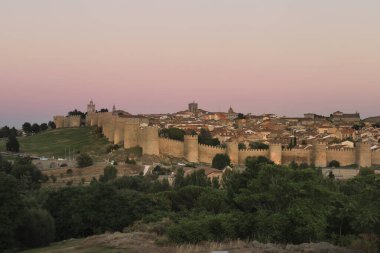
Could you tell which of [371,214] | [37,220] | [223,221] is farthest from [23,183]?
[371,214]

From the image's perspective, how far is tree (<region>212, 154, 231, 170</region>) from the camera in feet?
169

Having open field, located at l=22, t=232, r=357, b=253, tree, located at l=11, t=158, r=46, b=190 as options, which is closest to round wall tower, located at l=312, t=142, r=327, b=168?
tree, located at l=11, t=158, r=46, b=190

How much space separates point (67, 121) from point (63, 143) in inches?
678

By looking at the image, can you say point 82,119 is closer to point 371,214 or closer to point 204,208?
point 204,208

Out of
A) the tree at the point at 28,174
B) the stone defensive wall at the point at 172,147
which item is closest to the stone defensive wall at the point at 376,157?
the stone defensive wall at the point at 172,147

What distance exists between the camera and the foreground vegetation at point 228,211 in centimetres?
1711

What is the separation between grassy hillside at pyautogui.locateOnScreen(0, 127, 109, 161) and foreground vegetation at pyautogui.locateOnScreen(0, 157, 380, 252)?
31.4m

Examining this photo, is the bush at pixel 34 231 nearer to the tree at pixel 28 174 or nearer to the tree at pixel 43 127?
the tree at pixel 28 174

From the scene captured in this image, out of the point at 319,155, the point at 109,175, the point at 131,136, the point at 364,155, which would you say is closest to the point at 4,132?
the point at 131,136

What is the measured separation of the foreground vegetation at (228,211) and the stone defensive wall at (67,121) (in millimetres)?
55781

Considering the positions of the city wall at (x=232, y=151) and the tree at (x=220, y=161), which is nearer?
the tree at (x=220, y=161)

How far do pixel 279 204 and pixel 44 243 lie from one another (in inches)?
387

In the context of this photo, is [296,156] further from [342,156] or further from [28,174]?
[28,174]

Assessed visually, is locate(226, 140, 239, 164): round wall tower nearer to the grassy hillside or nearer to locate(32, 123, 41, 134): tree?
the grassy hillside
